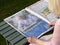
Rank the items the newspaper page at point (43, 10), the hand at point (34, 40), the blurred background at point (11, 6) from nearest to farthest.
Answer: the hand at point (34, 40), the newspaper page at point (43, 10), the blurred background at point (11, 6)

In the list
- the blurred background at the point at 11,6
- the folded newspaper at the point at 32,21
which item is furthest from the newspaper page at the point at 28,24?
the blurred background at the point at 11,6

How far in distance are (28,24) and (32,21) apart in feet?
0.14

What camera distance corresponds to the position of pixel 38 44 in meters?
0.94

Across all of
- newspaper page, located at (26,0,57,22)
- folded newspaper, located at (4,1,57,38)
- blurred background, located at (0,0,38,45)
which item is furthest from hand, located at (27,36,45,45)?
blurred background, located at (0,0,38,45)

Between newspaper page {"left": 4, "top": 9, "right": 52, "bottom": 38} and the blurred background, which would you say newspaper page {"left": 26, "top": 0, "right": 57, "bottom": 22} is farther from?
the blurred background

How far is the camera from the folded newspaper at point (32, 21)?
3.36 feet

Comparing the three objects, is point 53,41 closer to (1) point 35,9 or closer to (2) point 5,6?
(1) point 35,9

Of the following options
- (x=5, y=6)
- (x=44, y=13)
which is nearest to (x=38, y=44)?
(x=44, y=13)

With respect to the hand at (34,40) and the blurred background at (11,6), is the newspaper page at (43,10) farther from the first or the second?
the blurred background at (11,6)

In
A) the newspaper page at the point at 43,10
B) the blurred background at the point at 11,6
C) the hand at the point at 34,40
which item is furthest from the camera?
the blurred background at the point at 11,6

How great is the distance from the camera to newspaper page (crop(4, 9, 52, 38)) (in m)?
1.02

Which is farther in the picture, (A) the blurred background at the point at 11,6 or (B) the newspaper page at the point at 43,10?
(A) the blurred background at the point at 11,6

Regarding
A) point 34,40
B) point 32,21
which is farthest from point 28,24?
point 34,40

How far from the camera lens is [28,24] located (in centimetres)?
108
